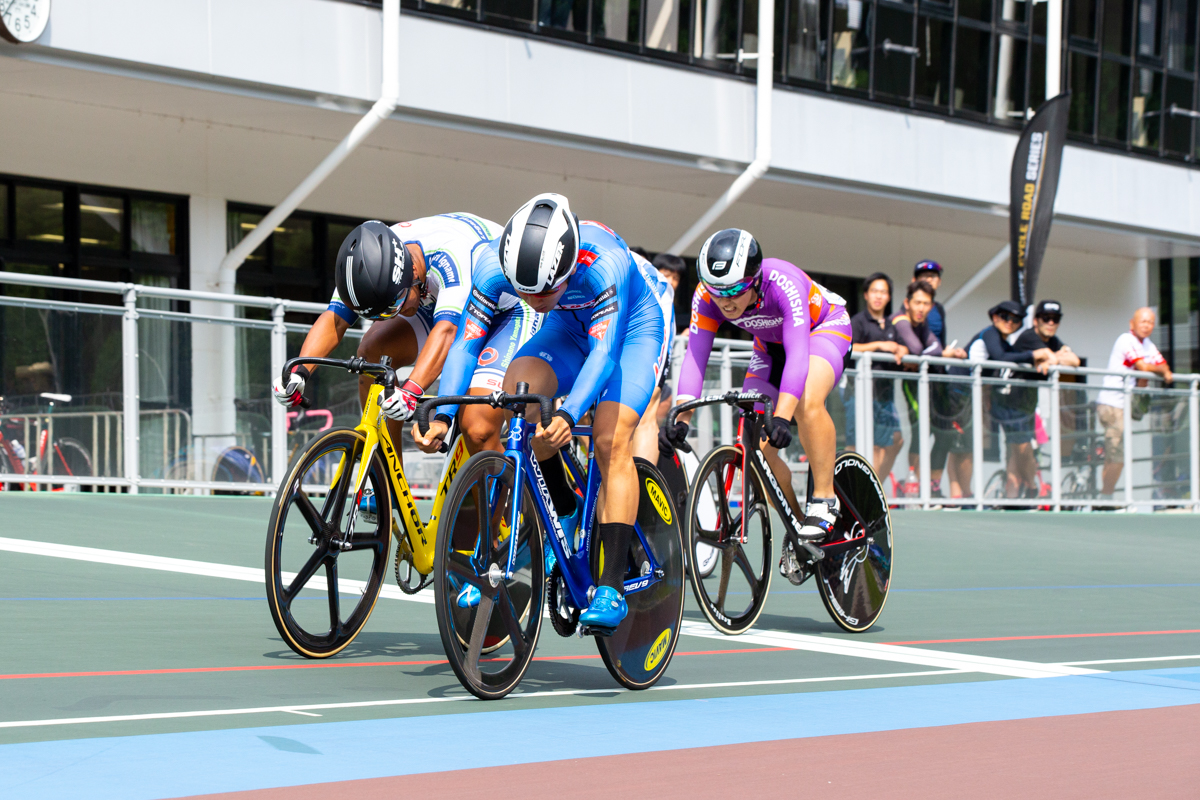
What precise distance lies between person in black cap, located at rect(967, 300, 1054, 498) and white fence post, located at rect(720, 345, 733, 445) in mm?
2568

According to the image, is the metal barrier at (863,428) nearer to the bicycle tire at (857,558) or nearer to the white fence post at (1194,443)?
the white fence post at (1194,443)

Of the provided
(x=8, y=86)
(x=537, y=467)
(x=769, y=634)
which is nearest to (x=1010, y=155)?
(x=8, y=86)

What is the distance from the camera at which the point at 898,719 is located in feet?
15.3

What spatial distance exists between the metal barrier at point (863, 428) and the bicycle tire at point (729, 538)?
0.83 meters

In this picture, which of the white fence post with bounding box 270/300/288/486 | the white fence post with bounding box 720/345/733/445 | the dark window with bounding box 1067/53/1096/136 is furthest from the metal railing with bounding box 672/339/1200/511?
the dark window with bounding box 1067/53/1096/136

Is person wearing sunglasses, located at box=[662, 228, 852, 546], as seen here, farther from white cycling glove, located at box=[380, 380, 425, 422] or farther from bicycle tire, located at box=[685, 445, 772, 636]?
white cycling glove, located at box=[380, 380, 425, 422]

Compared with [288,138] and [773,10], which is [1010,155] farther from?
[288,138]

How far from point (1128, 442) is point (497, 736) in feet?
42.9

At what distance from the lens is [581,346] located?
5.43 meters

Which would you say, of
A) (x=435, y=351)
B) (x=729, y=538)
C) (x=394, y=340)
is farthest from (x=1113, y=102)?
(x=435, y=351)

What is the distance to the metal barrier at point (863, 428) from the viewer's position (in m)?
10.9

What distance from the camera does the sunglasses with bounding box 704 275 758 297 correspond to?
646 centimetres

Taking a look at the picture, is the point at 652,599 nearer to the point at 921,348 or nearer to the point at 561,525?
the point at 561,525

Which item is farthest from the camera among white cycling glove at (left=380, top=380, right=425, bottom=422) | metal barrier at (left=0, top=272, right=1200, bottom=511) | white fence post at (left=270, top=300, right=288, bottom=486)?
white fence post at (left=270, top=300, right=288, bottom=486)
